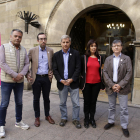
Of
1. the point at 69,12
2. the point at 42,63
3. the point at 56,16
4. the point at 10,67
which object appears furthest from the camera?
the point at 56,16

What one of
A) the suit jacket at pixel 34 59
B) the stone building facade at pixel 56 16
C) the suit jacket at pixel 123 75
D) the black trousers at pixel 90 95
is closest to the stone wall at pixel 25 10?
the stone building facade at pixel 56 16

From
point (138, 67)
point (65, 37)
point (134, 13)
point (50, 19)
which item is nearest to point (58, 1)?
point (50, 19)

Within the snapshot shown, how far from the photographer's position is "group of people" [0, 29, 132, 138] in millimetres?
3119

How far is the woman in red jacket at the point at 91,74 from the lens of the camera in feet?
11.0

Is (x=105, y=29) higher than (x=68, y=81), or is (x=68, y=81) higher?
(x=105, y=29)

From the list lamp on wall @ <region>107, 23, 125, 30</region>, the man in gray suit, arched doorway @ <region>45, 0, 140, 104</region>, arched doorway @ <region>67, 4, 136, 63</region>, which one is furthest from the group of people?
lamp on wall @ <region>107, 23, 125, 30</region>

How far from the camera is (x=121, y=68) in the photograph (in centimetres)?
314

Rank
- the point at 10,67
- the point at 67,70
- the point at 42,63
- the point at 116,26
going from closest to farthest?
the point at 10,67 < the point at 67,70 < the point at 42,63 < the point at 116,26

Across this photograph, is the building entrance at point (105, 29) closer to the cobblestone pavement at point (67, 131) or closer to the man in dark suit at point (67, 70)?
the man in dark suit at point (67, 70)

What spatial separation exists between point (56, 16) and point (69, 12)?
2.09 feet

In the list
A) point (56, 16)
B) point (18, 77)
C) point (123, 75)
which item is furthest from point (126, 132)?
point (56, 16)

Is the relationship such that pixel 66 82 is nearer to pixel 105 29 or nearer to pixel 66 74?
pixel 66 74

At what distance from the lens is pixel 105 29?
8508 mm

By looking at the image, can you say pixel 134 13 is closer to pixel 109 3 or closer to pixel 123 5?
pixel 123 5
